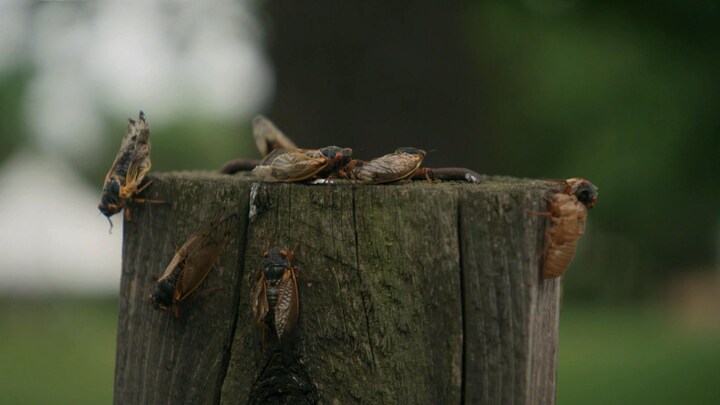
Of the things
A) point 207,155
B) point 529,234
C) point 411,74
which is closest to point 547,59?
point 411,74

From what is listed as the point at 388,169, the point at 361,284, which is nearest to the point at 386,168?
the point at 388,169

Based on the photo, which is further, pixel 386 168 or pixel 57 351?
pixel 57 351

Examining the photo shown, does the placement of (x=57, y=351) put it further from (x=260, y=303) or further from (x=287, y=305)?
(x=287, y=305)

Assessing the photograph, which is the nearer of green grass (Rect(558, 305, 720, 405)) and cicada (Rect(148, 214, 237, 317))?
cicada (Rect(148, 214, 237, 317))

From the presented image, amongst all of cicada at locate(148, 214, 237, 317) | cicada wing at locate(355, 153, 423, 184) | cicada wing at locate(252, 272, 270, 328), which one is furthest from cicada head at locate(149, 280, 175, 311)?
cicada wing at locate(355, 153, 423, 184)

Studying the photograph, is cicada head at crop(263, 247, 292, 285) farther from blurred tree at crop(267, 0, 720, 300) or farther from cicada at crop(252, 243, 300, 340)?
blurred tree at crop(267, 0, 720, 300)

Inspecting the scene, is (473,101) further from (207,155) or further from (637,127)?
(207,155)

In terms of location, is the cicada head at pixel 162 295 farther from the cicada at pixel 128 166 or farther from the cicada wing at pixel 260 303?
the cicada at pixel 128 166
